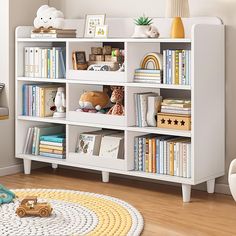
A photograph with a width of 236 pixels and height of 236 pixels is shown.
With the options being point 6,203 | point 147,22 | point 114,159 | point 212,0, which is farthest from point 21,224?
point 212,0

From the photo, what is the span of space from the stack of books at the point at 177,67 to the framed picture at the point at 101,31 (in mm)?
589

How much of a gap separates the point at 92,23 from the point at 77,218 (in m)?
1.66

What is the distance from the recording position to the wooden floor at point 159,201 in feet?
10.5

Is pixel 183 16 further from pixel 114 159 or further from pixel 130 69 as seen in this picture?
pixel 114 159

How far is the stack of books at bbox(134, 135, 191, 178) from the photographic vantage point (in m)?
3.77

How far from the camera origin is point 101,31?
4.27 meters

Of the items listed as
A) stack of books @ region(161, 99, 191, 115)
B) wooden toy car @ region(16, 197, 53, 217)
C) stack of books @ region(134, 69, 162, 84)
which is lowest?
wooden toy car @ region(16, 197, 53, 217)

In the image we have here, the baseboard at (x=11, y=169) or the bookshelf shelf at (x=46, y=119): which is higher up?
the bookshelf shelf at (x=46, y=119)

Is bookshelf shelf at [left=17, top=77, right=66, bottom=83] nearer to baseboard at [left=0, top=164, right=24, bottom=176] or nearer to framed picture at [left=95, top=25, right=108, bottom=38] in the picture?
framed picture at [left=95, top=25, right=108, bottom=38]

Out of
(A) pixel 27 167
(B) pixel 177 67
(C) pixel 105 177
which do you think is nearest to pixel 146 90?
(B) pixel 177 67

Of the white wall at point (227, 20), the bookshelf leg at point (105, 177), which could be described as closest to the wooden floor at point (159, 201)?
the bookshelf leg at point (105, 177)

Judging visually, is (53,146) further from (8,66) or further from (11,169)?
(8,66)

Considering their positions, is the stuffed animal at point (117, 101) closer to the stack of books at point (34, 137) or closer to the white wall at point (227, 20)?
the white wall at point (227, 20)

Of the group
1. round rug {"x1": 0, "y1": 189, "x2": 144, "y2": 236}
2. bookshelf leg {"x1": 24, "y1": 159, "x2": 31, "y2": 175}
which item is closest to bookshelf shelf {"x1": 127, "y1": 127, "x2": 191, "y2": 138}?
round rug {"x1": 0, "y1": 189, "x2": 144, "y2": 236}
